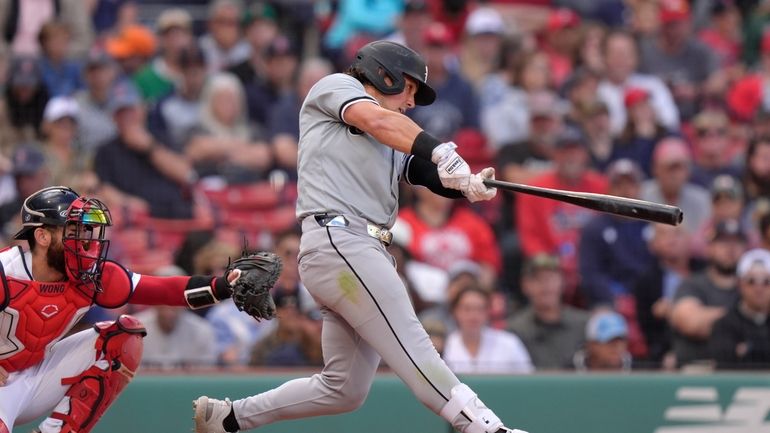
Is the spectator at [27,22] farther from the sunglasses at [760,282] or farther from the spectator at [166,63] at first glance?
the sunglasses at [760,282]

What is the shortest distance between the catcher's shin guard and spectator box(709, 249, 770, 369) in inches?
160

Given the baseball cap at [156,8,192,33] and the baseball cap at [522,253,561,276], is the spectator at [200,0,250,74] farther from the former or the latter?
the baseball cap at [522,253,561,276]

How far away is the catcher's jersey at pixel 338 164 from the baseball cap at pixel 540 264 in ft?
12.0

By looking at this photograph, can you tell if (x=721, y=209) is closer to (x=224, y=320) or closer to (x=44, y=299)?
(x=224, y=320)

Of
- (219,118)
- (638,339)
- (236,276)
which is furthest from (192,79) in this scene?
(236,276)

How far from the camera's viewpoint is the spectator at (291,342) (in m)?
8.23

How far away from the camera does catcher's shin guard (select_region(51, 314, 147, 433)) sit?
5.73m

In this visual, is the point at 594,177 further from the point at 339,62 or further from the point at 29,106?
the point at 29,106

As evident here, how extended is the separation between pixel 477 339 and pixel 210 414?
3076 mm

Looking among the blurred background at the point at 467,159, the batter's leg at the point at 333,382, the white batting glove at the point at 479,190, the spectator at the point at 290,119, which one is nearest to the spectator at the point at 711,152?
the blurred background at the point at 467,159

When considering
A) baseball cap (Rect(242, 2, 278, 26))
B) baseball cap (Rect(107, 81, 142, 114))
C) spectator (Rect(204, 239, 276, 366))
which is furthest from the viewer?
baseball cap (Rect(242, 2, 278, 26))

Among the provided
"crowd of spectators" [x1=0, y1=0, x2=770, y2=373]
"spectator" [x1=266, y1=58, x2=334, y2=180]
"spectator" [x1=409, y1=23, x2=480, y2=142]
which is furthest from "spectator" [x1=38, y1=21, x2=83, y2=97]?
"spectator" [x1=409, y1=23, x2=480, y2=142]

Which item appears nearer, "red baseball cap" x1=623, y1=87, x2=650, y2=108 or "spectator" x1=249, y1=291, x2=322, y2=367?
"spectator" x1=249, y1=291, x2=322, y2=367

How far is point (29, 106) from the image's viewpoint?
10.2 metres
